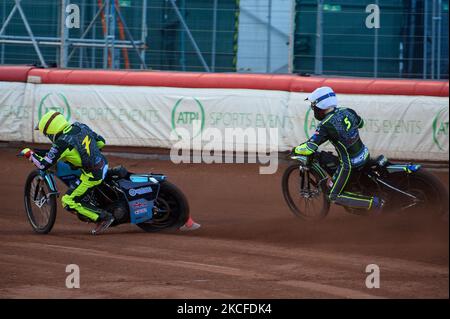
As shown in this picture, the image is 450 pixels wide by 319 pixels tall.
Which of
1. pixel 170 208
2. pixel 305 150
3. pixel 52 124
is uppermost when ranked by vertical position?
pixel 52 124

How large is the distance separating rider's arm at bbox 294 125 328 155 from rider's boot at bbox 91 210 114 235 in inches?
95.4

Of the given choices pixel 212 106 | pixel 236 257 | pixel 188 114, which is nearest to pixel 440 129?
pixel 212 106

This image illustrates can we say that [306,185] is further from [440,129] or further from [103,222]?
Answer: [440,129]

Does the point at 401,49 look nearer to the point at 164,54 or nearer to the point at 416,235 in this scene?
the point at 164,54

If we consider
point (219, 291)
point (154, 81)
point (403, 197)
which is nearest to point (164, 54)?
point (154, 81)

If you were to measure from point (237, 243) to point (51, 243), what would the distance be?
2.09 metres

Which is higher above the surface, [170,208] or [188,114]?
[188,114]

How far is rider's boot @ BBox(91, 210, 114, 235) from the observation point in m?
10.4

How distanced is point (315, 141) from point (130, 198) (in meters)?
2.31

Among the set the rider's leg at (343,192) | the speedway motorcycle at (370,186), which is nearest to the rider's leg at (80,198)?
the speedway motorcycle at (370,186)

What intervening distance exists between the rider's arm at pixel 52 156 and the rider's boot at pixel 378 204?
3641 mm

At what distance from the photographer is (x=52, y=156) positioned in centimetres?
1024

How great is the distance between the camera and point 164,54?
1795 cm

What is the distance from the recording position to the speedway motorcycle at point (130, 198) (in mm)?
10375
